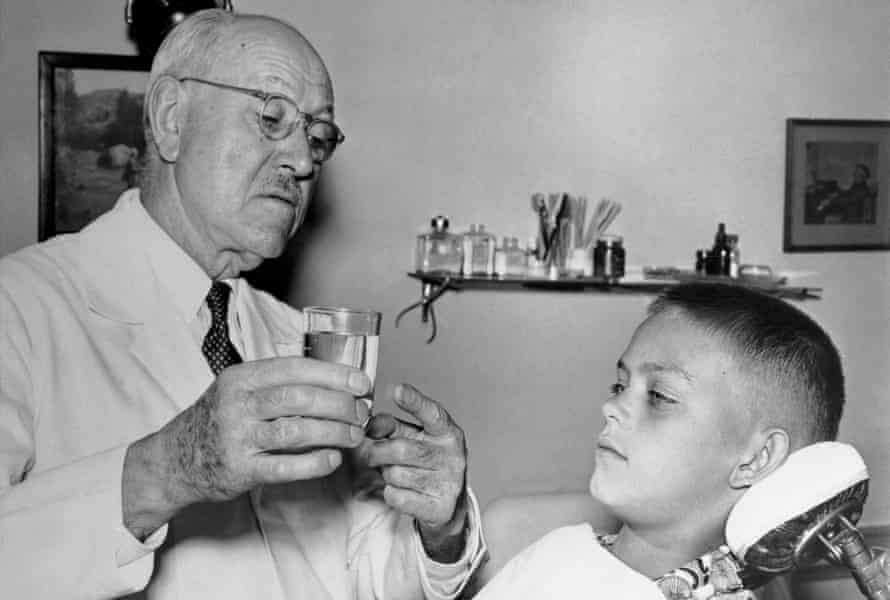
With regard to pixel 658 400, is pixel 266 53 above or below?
above

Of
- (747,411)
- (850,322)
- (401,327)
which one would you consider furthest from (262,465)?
(850,322)

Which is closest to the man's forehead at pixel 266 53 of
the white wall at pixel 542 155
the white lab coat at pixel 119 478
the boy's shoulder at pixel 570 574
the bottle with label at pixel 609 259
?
the white lab coat at pixel 119 478

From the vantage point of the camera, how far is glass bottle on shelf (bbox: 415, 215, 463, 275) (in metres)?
3.73

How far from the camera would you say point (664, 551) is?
1.71m

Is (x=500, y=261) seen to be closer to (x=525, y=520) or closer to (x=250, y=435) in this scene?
(x=525, y=520)

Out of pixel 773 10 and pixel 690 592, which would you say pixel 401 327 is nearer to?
pixel 773 10

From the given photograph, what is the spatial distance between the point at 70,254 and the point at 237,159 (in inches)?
15.5

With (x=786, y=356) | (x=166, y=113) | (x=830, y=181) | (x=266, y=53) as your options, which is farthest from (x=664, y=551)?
(x=830, y=181)

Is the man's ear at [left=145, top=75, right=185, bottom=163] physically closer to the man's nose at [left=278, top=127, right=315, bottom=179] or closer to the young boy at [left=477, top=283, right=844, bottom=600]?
the man's nose at [left=278, top=127, right=315, bottom=179]

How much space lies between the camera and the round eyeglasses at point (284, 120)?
79.5 inches

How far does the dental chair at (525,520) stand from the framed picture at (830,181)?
2.26 metres

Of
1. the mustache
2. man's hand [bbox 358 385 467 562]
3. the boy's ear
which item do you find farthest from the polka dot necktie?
the boy's ear

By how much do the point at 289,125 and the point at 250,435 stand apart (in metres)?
0.90

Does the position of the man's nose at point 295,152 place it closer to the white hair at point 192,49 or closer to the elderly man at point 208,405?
the elderly man at point 208,405
